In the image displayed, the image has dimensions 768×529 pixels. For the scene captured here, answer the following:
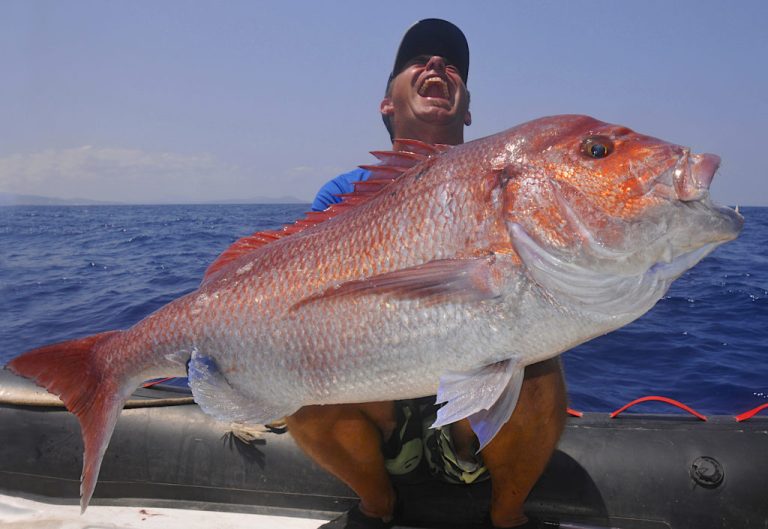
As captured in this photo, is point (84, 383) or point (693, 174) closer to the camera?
point (693, 174)

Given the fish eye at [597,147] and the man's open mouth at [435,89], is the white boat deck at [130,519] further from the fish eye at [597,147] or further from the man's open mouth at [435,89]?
the man's open mouth at [435,89]

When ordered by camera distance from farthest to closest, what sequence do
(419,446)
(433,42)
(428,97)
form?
(433,42) → (428,97) → (419,446)

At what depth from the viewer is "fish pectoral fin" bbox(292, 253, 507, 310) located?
180 cm

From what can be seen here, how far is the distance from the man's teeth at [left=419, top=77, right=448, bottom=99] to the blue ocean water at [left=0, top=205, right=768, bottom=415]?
3.42 m

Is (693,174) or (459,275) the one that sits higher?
(693,174)

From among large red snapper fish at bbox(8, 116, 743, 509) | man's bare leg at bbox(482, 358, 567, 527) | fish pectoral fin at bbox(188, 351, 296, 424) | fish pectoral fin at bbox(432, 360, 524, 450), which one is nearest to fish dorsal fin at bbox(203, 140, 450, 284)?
large red snapper fish at bbox(8, 116, 743, 509)

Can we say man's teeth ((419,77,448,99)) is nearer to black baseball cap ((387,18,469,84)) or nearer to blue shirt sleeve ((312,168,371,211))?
black baseball cap ((387,18,469,84))

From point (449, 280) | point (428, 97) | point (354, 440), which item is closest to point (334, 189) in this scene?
point (428, 97)

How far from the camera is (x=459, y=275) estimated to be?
1.80 metres

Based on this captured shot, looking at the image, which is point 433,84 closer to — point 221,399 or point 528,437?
point 528,437

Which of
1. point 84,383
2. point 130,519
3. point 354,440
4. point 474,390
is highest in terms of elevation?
point 474,390

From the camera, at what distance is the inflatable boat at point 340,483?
2.89 metres

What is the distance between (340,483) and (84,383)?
1.48 meters

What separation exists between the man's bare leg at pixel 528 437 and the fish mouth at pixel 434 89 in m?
1.89
